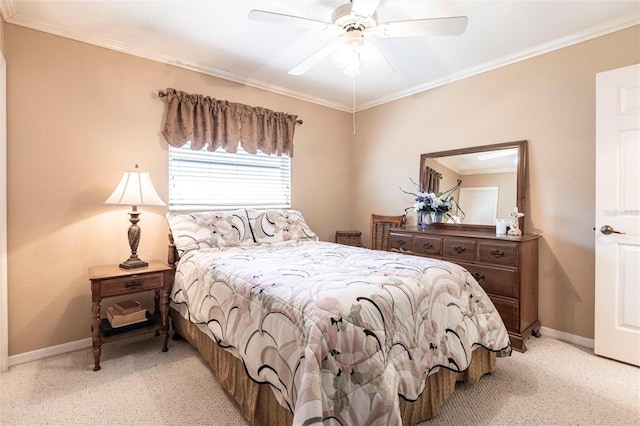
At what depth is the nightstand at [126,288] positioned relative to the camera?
2.13 m

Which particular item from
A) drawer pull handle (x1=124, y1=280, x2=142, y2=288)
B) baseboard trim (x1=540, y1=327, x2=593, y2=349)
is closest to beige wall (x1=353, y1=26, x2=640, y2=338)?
baseboard trim (x1=540, y1=327, x2=593, y2=349)

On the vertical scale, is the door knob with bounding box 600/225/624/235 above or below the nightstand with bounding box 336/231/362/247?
above

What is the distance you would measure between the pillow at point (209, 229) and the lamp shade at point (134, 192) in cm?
32

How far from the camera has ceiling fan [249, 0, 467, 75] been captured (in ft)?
5.77

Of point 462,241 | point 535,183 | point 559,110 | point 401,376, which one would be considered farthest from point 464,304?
point 559,110

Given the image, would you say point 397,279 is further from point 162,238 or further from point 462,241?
point 162,238

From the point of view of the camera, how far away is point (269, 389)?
1474 millimetres

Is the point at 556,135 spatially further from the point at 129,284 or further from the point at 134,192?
the point at 129,284

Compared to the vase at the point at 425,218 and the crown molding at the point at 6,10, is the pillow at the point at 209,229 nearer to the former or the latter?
the crown molding at the point at 6,10

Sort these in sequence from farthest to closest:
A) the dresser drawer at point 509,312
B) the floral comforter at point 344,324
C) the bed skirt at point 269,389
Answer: the dresser drawer at point 509,312
the bed skirt at point 269,389
the floral comforter at point 344,324

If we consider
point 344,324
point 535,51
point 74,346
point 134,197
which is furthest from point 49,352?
point 535,51

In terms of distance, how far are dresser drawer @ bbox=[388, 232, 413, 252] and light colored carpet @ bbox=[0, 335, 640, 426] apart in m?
1.27

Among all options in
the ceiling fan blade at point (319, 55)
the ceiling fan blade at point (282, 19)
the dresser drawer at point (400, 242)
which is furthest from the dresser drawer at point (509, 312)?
the ceiling fan blade at point (282, 19)

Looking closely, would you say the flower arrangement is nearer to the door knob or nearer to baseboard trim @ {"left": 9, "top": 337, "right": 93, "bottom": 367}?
the door knob
